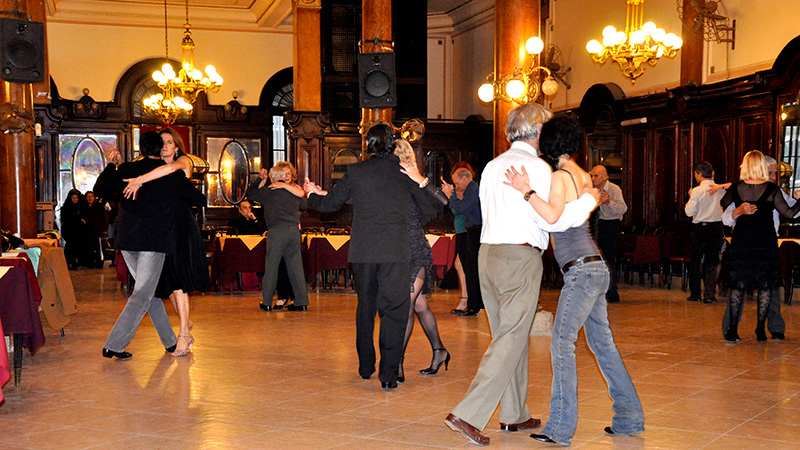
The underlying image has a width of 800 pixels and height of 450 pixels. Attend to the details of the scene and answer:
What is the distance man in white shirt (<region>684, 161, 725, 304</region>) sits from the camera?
9344mm

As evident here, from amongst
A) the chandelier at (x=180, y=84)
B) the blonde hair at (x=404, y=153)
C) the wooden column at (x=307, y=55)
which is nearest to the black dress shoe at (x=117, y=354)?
the blonde hair at (x=404, y=153)

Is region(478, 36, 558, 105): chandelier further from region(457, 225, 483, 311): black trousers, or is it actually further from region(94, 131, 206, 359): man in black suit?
region(94, 131, 206, 359): man in black suit

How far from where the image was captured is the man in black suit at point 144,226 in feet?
19.0

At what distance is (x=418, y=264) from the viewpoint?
5246mm

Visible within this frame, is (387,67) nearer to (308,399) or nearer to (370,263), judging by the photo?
(370,263)

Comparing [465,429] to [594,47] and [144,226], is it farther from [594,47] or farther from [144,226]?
[594,47]

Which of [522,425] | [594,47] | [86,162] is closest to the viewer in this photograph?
[522,425]

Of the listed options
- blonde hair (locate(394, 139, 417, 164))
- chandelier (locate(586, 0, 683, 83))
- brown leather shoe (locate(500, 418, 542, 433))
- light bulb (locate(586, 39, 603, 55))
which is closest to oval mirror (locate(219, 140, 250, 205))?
light bulb (locate(586, 39, 603, 55))

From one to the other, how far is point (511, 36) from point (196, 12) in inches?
501

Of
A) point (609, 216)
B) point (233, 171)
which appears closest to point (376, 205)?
point (609, 216)

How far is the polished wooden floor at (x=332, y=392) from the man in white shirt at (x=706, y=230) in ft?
5.72

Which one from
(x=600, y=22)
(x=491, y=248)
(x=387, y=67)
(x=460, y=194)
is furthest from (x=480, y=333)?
(x=600, y=22)

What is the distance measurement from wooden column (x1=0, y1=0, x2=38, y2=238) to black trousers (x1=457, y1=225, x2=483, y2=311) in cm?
407

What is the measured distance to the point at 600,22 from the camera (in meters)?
13.8
